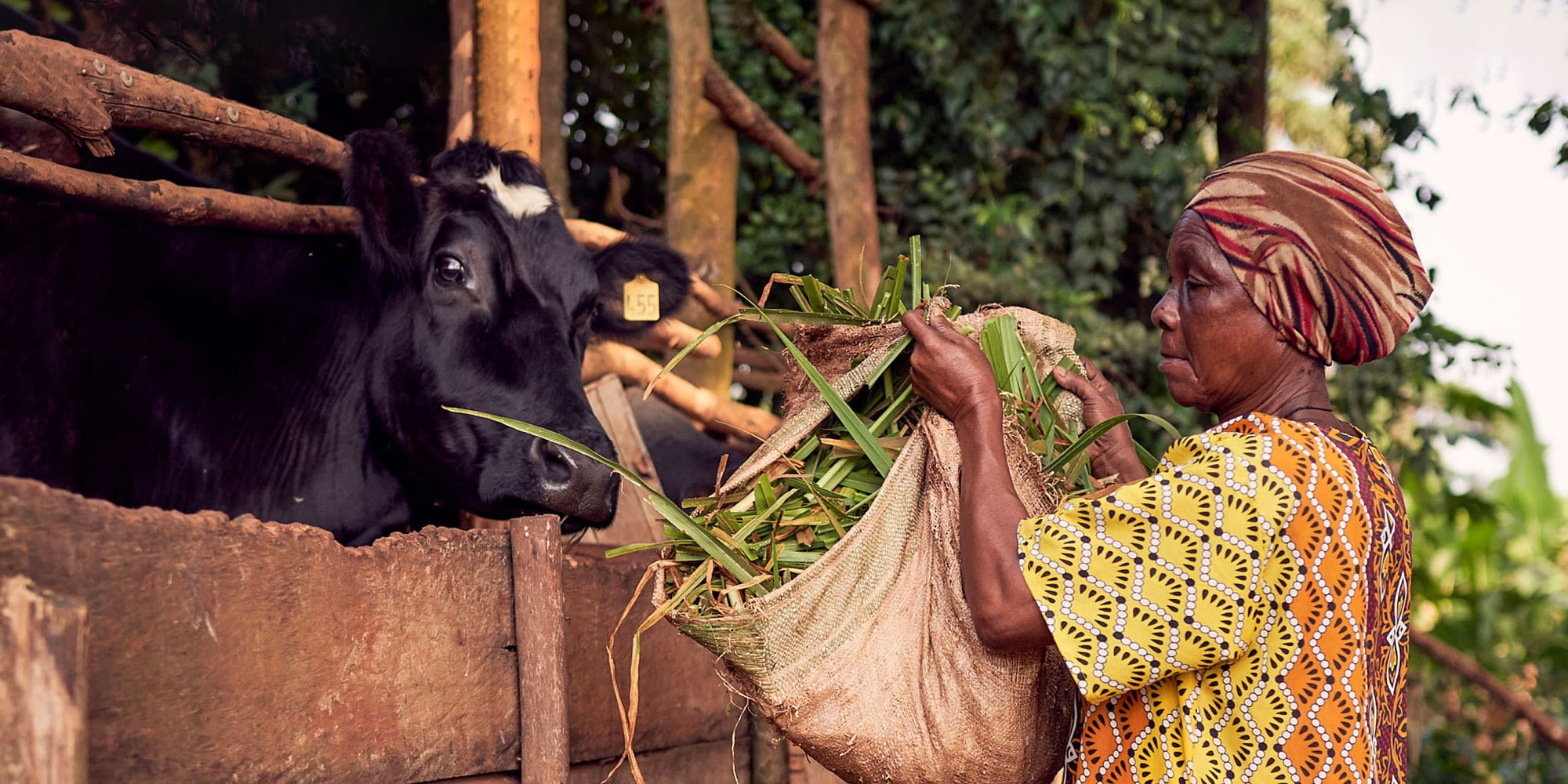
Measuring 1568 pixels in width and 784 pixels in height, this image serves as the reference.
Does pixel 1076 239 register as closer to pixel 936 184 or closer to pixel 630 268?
pixel 936 184

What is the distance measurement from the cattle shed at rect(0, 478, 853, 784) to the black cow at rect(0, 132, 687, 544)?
811 millimetres

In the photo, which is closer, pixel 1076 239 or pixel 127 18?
pixel 127 18

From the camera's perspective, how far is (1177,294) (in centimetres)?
172

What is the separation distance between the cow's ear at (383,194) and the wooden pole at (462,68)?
0.60 metres

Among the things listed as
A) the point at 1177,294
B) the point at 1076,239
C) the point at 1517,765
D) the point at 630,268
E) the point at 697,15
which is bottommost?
the point at 1517,765

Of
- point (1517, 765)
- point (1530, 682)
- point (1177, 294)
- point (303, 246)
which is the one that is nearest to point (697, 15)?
point (303, 246)

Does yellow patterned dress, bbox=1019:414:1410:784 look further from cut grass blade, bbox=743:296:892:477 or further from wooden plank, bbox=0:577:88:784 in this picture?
wooden plank, bbox=0:577:88:784

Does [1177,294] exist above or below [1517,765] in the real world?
above

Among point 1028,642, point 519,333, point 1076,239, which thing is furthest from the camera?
point 1076,239

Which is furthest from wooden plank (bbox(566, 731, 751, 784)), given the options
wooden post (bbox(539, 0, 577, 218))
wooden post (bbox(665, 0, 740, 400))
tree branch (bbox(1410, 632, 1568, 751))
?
tree branch (bbox(1410, 632, 1568, 751))

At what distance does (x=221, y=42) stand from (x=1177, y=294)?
2.91 meters

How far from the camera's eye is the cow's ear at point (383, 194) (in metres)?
2.88

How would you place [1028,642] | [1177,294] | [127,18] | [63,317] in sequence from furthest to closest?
1. [127,18]
2. [63,317]
3. [1177,294]
4. [1028,642]

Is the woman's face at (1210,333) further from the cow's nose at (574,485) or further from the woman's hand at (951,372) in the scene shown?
the cow's nose at (574,485)
